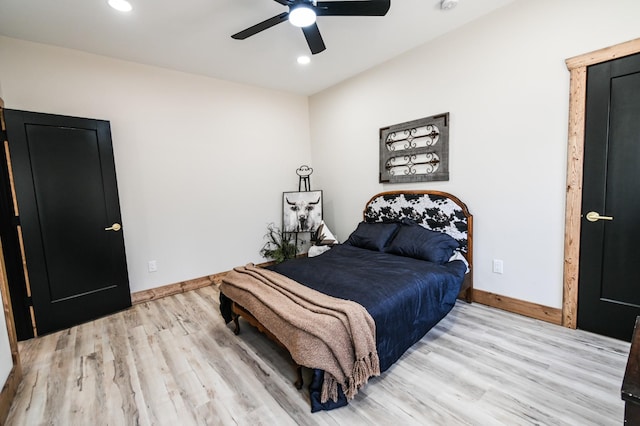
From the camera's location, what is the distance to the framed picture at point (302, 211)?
169 inches

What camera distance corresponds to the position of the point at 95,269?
9.32ft

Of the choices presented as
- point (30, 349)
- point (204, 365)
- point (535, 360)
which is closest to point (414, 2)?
point (535, 360)

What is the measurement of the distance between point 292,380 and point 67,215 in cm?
266

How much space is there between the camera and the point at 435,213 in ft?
10.00

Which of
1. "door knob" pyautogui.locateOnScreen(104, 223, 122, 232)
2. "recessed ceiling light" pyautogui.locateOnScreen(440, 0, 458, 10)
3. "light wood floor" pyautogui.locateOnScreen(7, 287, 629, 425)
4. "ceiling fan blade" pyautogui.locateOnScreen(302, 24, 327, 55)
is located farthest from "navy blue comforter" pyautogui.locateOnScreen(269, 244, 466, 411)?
"recessed ceiling light" pyautogui.locateOnScreen(440, 0, 458, 10)

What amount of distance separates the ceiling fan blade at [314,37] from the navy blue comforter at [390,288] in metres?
1.96

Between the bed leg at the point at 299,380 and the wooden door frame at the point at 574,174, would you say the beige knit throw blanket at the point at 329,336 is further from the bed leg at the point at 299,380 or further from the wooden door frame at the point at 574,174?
the wooden door frame at the point at 574,174

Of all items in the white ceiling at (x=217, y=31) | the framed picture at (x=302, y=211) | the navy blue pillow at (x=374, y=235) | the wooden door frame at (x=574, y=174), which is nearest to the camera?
the wooden door frame at (x=574, y=174)

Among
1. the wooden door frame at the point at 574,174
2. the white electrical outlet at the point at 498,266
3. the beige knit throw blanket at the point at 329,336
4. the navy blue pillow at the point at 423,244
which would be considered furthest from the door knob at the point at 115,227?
the wooden door frame at the point at 574,174

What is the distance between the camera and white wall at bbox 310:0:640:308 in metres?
2.21

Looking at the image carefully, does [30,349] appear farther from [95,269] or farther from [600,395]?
[600,395]

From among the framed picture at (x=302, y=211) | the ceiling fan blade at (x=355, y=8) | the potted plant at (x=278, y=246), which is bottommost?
the potted plant at (x=278, y=246)

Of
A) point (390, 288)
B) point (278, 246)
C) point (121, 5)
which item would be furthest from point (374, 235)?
point (121, 5)

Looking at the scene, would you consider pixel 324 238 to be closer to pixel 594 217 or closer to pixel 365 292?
pixel 365 292
